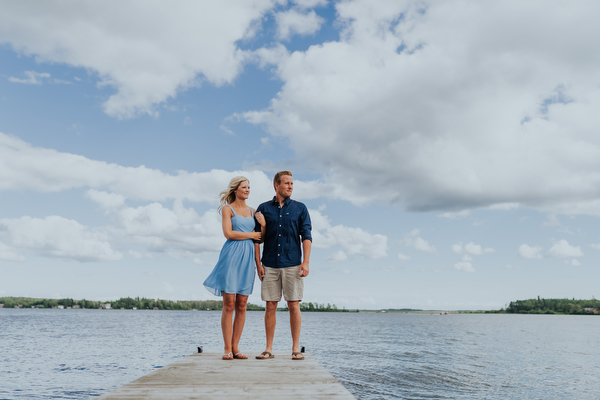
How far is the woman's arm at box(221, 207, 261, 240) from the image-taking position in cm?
663

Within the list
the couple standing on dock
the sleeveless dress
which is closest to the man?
the couple standing on dock

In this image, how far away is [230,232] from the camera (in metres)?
6.63

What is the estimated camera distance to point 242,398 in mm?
3881

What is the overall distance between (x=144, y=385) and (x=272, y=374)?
1485mm

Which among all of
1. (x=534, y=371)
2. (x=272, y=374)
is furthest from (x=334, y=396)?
(x=534, y=371)

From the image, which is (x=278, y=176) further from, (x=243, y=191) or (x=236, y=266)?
(x=236, y=266)

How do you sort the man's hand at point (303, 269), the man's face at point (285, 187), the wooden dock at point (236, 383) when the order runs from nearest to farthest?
the wooden dock at point (236, 383)
the man's hand at point (303, 269)
the man's face at point (285, 187)

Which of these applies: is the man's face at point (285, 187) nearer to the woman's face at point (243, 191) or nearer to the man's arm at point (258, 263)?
the woman's face at point (243, 191)

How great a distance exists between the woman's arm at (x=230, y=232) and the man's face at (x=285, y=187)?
0.76 metres

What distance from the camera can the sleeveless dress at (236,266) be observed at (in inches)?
261

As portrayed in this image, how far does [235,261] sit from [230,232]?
47cm

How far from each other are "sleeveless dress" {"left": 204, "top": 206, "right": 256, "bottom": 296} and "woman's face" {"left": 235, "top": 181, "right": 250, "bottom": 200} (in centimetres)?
29

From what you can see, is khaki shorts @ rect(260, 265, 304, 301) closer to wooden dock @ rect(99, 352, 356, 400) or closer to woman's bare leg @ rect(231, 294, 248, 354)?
woman's bare leg @ rect(231, 294, 248, 354)

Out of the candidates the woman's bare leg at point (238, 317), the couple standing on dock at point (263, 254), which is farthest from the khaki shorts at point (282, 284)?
the woman's bare leg at point (238, 317)
